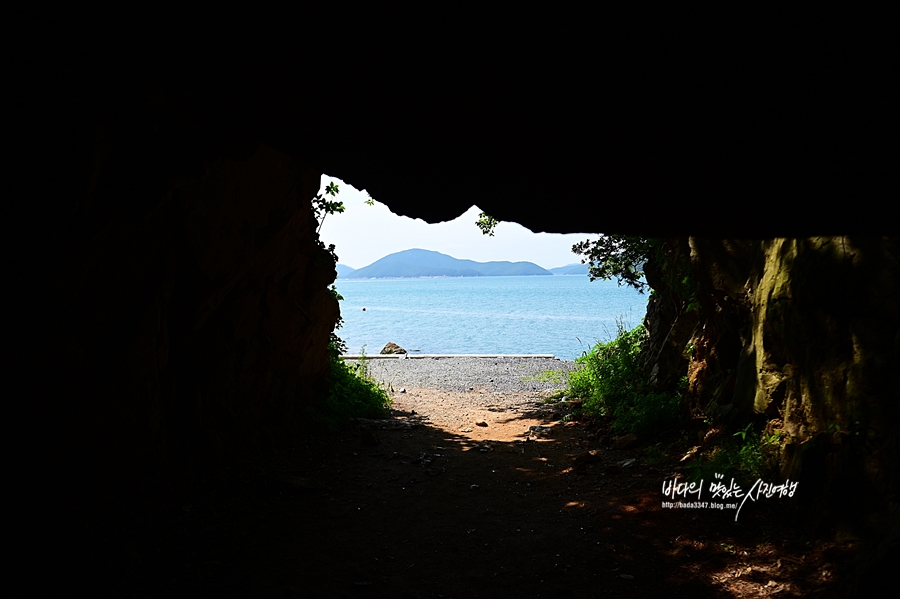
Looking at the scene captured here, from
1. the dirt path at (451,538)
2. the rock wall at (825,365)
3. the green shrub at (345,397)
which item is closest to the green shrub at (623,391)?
the dirt path at (451,538)

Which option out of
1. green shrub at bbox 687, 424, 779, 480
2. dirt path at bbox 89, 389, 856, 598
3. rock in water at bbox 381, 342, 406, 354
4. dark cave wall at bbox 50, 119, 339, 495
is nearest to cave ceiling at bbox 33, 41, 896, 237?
dark cave wall at bbox 50, 119, 339, 495

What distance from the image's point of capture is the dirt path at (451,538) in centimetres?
378

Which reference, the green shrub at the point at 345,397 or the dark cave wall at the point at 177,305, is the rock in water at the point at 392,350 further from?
the dark cave wall at the point at 177,305

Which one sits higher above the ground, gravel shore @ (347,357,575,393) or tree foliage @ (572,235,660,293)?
tree foliage @ (572,235,660,293)

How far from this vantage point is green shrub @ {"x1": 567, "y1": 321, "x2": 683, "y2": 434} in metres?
7.28

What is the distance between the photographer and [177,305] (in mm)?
5480

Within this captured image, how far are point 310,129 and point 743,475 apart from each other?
478 centimetres

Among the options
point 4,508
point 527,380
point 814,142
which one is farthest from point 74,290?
point 527,380

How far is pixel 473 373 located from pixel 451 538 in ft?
39.9

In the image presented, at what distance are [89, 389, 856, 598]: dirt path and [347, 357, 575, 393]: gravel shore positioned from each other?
24.9 feet

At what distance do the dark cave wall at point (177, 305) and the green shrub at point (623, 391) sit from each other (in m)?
5.23

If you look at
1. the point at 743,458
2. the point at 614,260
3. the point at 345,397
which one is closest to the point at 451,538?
the point at 743,458

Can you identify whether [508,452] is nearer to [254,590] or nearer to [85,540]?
[254,590]

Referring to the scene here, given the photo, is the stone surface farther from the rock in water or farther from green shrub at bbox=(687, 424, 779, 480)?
green shrub at bbox=(687, 424, 779, 480)
